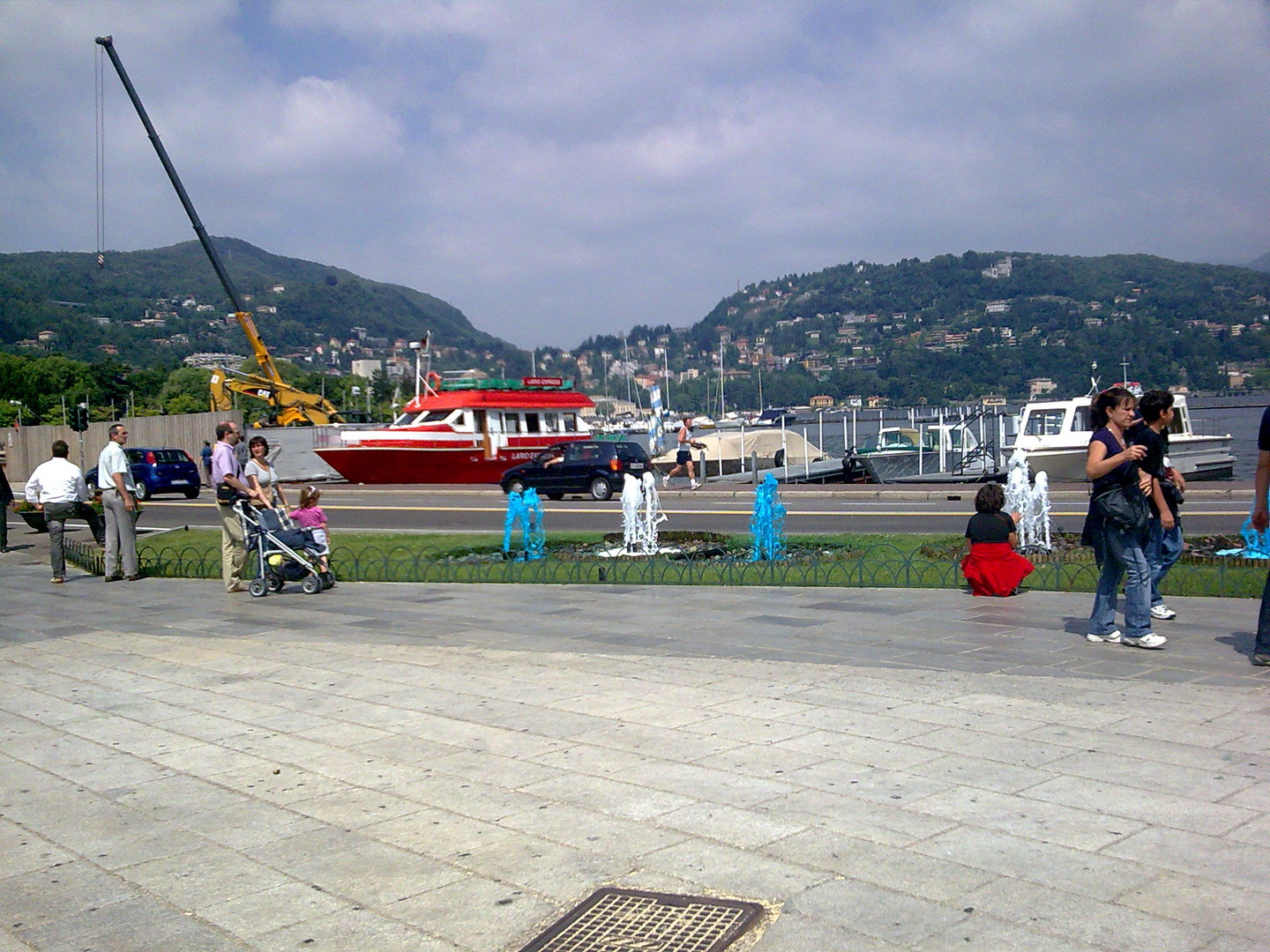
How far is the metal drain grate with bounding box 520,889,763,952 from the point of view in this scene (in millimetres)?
3664

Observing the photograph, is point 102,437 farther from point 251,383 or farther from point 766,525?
point 766,525

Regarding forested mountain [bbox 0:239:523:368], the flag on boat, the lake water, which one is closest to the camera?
the flag on boat

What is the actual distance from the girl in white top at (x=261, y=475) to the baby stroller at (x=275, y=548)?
19cm

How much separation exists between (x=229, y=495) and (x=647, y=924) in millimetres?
9813

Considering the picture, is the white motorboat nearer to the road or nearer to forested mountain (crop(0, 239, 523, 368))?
the road

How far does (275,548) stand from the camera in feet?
40.7

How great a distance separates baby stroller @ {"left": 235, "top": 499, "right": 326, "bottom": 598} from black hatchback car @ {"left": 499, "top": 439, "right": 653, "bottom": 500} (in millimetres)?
16559

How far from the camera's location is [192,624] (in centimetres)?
1065

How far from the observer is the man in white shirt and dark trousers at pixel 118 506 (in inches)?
550

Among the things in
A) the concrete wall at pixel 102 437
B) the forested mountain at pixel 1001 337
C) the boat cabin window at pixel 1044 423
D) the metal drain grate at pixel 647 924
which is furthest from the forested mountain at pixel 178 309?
the metal drain grate at pixel 647 924

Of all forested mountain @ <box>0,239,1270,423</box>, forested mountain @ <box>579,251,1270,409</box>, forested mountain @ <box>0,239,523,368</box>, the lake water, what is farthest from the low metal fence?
forested mountain @ <box>579,251,1270,409</box>

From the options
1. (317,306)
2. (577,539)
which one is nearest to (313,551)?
(577,539)

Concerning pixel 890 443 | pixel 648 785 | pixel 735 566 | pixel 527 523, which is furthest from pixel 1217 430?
pixel 648 785

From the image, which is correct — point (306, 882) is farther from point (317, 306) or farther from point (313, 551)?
point (317, 306)
